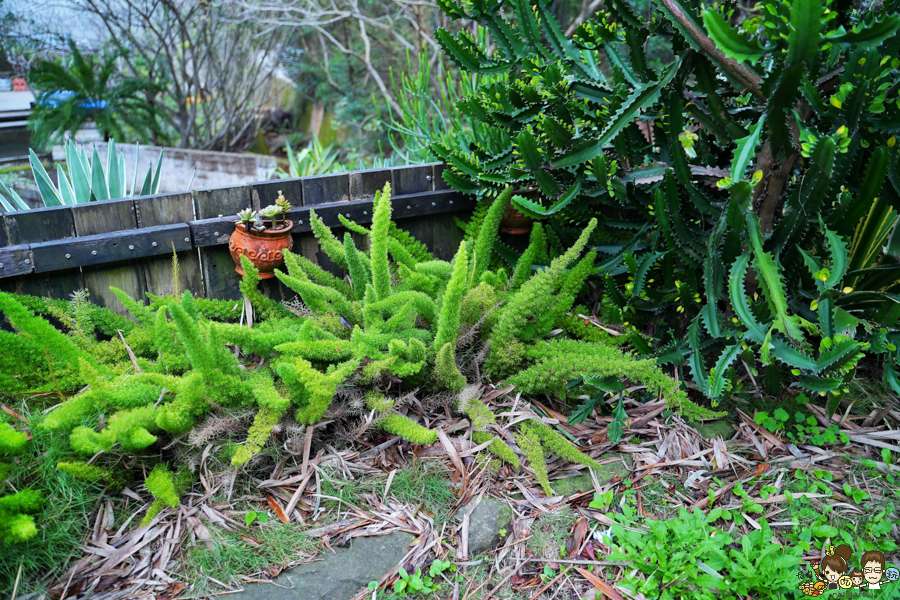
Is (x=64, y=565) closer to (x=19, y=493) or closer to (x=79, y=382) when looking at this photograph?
(x=19, y=493)

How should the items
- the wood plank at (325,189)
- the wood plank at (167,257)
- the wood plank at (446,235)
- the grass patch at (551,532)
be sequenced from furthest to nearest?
the wood plank at (446,235), the wood plank at (325,189), the wood plank at (167,257), the grass patch at (551,532)

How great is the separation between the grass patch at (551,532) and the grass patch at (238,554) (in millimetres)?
584

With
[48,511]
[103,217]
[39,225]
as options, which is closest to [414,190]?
[103,217]

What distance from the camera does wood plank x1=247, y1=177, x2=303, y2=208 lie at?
2.21 metres

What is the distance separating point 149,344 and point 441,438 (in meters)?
1.02

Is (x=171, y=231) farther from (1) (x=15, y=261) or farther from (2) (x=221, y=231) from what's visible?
(1) (x=15, y=261)

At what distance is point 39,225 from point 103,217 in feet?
0.60

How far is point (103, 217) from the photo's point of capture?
1.97 metres

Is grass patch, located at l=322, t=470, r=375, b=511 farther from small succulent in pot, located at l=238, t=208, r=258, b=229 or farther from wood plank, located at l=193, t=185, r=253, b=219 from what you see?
wood plank, located at l=193, t=185, r=253, b=219

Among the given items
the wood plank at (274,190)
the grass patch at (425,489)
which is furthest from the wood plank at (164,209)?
the grass patch at (425,489)

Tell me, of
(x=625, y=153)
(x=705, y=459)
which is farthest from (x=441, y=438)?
(x=625, y=153)

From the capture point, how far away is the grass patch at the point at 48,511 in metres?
1.31

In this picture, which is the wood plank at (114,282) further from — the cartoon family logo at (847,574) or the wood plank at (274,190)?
the cartoon family logo at (847,574)

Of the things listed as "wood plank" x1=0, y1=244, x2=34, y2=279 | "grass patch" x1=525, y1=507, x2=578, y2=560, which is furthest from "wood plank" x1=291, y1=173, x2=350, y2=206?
"grass patch" x1=525, y1=507, x2=578, y2=560
